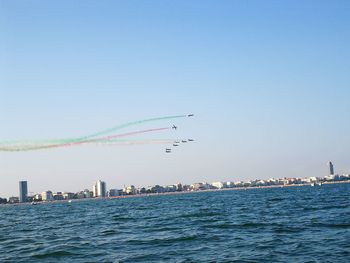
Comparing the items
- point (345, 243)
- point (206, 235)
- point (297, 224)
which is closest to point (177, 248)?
point (206, 235)

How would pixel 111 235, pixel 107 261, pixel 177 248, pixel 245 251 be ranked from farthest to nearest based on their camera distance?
pixel 111 235 → pixel 177 248 → pixel 245 251 → pixel 107 261

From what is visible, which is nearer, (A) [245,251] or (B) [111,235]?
(A) [245,251]

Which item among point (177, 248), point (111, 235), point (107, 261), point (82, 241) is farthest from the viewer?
point (111, 235)

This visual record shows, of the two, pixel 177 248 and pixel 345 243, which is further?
pixel 177 248

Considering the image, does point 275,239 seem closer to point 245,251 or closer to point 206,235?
point 245,251

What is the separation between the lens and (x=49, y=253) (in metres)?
30.1

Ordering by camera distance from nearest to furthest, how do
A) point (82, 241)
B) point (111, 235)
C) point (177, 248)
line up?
1. point (177, 248)
2. point (82, 241)
3. point (111, 235)

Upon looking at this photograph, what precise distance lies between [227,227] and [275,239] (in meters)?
10.6

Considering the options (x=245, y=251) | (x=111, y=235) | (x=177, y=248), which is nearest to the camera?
(x=245, y=251)

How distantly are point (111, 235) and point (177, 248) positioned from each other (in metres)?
11.1

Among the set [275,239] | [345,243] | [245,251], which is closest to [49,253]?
[245,251]

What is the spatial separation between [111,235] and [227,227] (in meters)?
11.1

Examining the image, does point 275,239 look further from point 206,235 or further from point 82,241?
point 82,241

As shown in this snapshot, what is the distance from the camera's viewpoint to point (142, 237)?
120 feet
